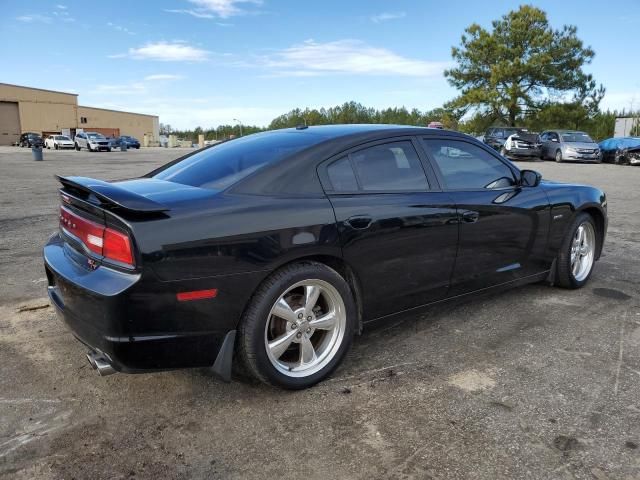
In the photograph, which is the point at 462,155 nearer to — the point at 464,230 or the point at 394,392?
the point at 464,230

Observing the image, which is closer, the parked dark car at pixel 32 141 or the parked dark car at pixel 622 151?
the parked dark car at pixel 622 151

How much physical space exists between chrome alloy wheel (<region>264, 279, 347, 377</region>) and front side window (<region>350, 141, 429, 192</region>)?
0.71 metres

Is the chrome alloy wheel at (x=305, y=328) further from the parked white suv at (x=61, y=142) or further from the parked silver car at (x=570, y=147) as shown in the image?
the parked white suv at (x=61, y=142)

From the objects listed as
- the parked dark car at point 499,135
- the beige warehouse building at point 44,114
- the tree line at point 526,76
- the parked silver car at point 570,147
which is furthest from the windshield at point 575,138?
the beige warehouse building at point 44,114

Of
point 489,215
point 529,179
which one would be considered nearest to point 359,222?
point 489,215

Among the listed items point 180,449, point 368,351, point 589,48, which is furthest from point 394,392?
point 589,48

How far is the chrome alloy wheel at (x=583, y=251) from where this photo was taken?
4.68 m

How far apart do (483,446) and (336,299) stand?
1.06m

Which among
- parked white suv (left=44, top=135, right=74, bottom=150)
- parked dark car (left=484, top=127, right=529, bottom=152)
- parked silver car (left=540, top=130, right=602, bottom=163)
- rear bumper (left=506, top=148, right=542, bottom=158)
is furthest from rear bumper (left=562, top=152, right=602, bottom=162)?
parked white suv (left=44, top=135, right=74, bottom=150)

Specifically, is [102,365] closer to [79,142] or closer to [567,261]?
[567,261]

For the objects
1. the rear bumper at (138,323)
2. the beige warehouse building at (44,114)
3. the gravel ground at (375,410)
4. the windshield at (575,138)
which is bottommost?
the gravel ground at (375,410)

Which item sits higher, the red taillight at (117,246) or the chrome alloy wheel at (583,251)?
the red taillight at (117,246)

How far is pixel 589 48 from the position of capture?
4262cm

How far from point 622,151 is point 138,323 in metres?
27.7
